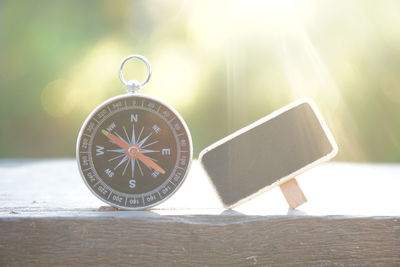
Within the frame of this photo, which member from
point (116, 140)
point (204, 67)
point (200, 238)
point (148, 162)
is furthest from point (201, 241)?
point (204, 67)

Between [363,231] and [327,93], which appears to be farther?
[327,93]

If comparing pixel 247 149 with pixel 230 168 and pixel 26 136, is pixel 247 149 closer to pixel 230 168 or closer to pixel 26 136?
pixel 230 168

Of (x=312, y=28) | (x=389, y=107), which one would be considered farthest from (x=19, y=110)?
(x=389, y=107)

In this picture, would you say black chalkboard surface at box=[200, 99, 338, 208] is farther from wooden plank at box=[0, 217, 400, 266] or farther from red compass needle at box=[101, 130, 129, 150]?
red compass needle at box=[101, 130, 129, 150]

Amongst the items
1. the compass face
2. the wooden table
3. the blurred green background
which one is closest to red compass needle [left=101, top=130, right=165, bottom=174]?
the compass face

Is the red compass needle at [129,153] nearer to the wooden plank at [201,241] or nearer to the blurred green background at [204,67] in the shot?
the wooden plank at [201,241]

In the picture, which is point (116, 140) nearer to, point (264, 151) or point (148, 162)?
point (148, 162)
